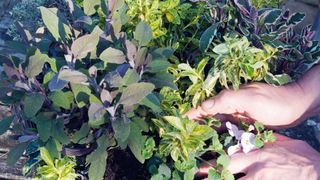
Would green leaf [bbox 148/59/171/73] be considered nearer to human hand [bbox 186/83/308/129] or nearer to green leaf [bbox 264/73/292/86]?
human hand [bbox 186/83/308/129]

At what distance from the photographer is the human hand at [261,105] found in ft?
3.75

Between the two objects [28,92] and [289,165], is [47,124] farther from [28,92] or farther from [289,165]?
[289,165]

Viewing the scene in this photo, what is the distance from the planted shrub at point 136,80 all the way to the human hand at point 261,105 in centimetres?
3

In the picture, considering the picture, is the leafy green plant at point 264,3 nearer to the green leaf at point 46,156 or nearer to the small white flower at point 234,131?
the small white flower at point 234,131

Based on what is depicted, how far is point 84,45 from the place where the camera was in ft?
3.16

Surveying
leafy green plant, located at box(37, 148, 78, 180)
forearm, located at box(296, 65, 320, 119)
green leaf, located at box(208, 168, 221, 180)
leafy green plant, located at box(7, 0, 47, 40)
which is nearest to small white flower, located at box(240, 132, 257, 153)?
green leaf, located at box(208, 168, 221, 180)

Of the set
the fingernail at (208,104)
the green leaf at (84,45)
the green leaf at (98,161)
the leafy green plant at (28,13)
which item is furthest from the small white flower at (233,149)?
the leafy green plant at (28,13)

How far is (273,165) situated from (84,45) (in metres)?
0.54

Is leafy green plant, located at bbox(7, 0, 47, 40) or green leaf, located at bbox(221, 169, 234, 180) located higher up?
leafy green plant, located at bbox(7, 0, 47, 40)

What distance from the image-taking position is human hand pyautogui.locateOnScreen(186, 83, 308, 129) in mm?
1144

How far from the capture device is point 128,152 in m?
1.18

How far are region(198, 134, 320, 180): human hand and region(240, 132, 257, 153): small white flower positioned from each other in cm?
1

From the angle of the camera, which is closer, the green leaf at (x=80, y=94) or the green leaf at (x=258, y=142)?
the green leaf at (x=80, y=94)

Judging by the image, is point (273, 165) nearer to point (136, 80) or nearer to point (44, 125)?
point (136, 80)
